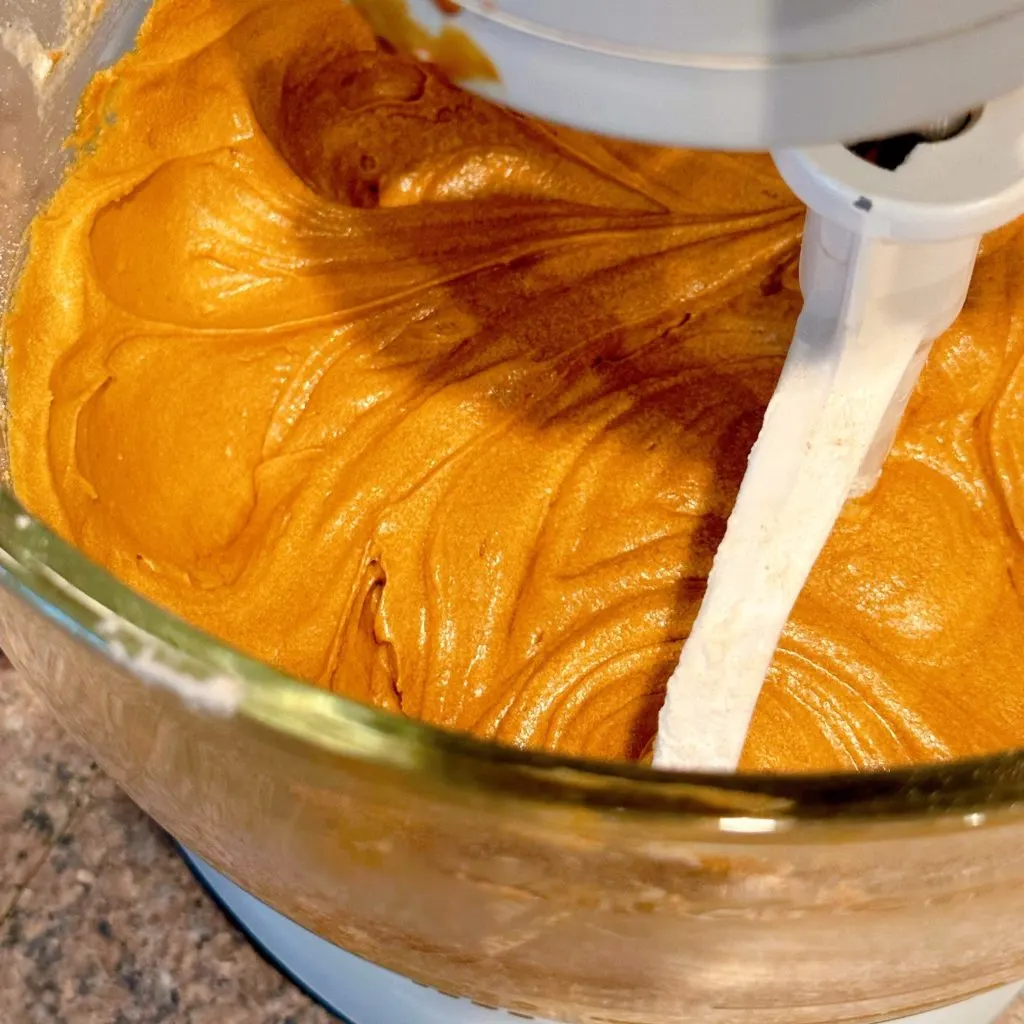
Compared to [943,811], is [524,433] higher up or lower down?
lower down

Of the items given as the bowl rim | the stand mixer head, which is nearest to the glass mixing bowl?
the bowl rim

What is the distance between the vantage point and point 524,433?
68 centimetres

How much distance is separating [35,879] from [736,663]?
0.37 m

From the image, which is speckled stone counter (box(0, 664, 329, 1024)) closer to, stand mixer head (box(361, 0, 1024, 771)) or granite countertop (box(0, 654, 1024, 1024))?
granite countertop (box(0, 654, 1024, 1024))

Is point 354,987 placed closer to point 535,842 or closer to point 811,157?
point 535,842

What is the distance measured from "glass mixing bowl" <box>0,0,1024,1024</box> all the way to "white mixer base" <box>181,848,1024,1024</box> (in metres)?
0.06

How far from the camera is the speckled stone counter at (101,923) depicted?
0.58 meters

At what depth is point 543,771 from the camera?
31 centimetres

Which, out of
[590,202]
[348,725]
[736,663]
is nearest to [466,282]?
[590,202]

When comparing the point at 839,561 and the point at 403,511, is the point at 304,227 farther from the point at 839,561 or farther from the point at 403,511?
the point at 839,561

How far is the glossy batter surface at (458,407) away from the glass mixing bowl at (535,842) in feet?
0.53

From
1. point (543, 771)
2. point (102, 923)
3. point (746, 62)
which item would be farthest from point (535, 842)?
point (102, 923)

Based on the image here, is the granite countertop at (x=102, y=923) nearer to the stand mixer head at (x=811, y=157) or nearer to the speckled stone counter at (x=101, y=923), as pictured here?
the speckled stone counter at (x=101, y=923)

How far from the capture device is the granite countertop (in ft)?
1.90
